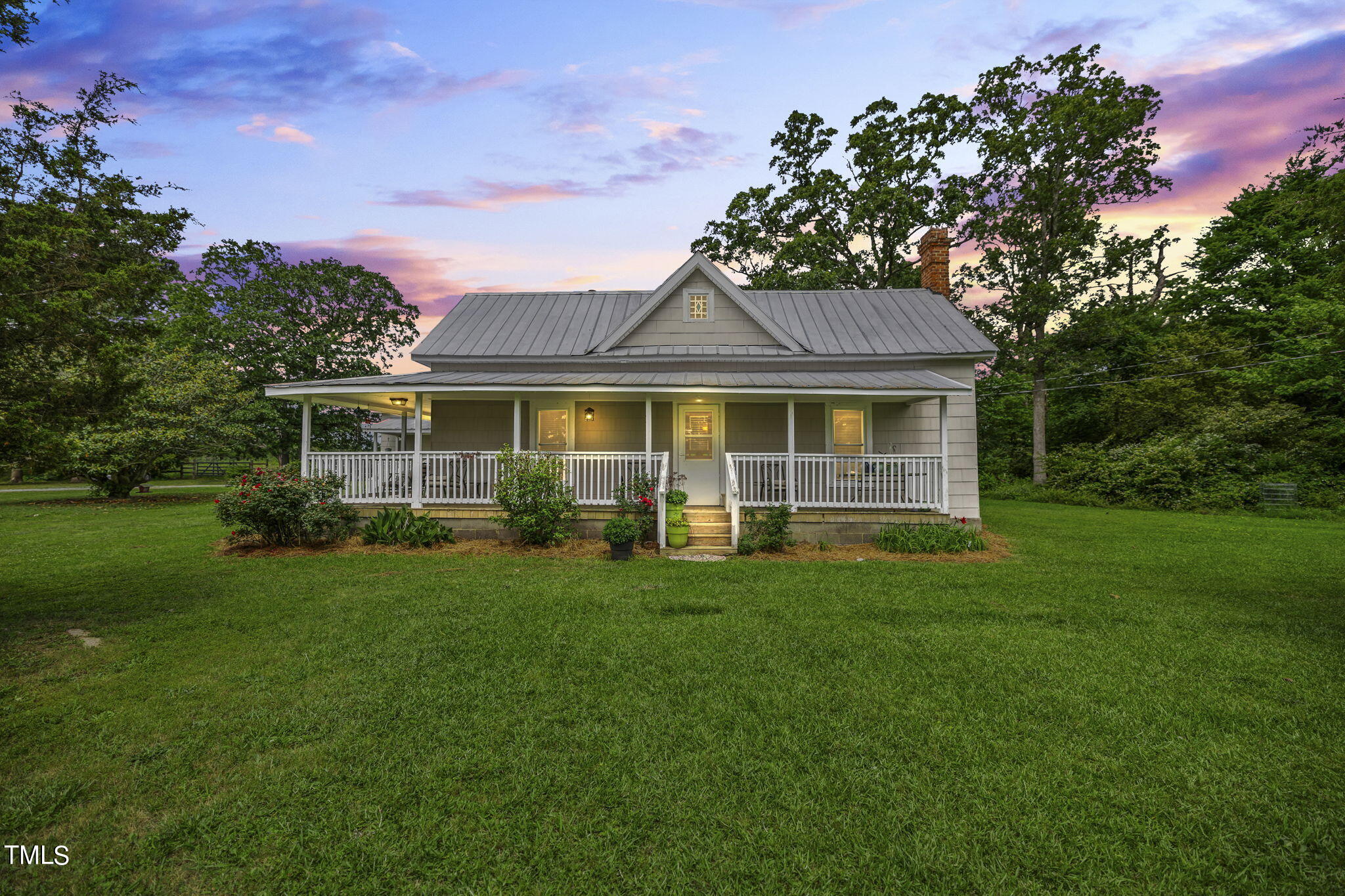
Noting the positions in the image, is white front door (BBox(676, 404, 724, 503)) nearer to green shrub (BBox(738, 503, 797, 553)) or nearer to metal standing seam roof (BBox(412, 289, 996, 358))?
metal standing seam roof (BBox(412, 289, 996, 358))

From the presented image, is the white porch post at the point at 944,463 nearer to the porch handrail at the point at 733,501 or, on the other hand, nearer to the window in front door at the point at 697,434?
the porch handrail at the point at 733,501

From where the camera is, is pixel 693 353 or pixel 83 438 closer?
pixel 693 353

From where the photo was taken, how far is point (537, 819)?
8.90 ft

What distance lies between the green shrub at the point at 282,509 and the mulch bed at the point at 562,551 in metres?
0.23

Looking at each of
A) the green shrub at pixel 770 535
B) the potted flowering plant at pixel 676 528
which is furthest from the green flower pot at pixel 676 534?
the green shrub at pixel 770 535

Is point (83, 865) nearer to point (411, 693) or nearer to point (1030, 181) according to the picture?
point (411, 693)

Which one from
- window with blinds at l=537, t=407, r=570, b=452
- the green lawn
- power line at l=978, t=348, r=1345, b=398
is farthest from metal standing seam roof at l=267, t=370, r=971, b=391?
power line at l=978, t=348, r=1345, b=398

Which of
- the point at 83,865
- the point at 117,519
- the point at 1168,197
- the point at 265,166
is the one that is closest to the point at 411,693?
the point at 83,865

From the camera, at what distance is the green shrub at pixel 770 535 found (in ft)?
32.0

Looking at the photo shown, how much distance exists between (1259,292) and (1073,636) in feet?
88.5

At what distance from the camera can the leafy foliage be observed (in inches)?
655

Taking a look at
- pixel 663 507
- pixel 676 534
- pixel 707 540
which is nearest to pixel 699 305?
pixel 663 507

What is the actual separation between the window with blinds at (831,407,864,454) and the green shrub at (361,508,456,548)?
28.8ft

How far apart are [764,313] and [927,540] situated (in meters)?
6.64
